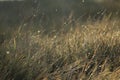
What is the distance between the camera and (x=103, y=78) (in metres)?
4.29

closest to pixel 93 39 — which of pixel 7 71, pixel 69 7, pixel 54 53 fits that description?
pixel 54 53

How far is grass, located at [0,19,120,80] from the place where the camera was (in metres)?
4.27

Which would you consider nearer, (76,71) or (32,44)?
(76,71)

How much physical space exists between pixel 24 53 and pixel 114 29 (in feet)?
6.96

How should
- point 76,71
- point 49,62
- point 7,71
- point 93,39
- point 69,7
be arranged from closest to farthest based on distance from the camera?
point 7,71
point 76,71
point 49,62
point 93,39
point 69,7

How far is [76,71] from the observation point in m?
4.50

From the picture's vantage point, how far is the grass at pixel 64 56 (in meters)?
4.27

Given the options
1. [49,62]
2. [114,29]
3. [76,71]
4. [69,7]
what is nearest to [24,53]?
[49,62]

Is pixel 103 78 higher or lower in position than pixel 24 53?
lower

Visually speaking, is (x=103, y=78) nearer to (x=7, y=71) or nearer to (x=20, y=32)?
(x=7, y=71)

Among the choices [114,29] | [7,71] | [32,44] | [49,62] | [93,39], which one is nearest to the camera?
[7,71]

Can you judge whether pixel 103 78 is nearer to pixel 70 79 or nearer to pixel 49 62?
Answer: pixel 70 79

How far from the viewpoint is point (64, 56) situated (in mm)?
4984

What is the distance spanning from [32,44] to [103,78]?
1288 millimetres
